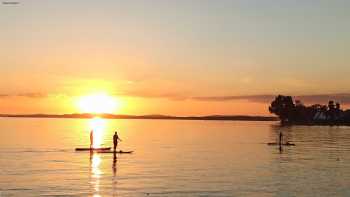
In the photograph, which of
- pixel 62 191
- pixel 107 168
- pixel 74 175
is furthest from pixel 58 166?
pixel 62 191

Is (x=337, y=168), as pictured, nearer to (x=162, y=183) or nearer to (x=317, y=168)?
(x=317, y=168)

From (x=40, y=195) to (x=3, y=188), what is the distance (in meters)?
4.58

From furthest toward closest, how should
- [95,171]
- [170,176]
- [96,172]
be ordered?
[95,171] < [96,172] < [170,176]

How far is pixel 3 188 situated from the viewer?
1681 inches

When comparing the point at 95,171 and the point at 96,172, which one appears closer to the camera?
the point at 96,172

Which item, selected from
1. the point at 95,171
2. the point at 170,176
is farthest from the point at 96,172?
the point at 170,176

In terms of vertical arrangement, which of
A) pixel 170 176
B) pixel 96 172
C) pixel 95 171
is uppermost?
pixel 95 171

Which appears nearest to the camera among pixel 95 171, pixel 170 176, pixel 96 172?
pixel 170 176

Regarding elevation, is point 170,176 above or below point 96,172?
below

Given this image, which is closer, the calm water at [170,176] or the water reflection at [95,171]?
the calm water at [170,176]

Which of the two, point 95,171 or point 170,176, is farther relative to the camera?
point 95,171

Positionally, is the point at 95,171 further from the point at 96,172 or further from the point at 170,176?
the point at 170,176

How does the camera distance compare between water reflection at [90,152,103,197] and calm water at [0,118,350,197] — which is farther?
water reflection at [90,152,103,197]

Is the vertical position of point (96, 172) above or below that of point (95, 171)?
below
